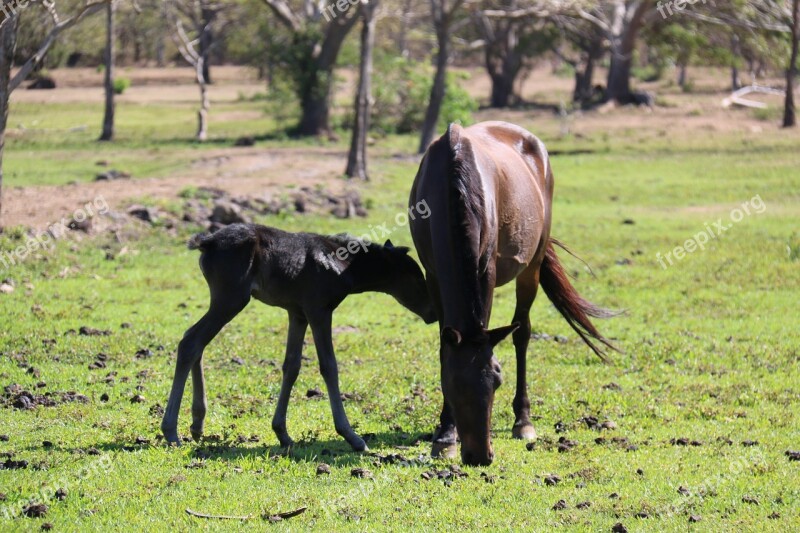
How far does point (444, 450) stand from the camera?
23.9 ft

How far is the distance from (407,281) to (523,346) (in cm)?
150

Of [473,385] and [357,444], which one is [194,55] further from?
[473,385]

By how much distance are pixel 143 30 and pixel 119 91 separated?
4205mm

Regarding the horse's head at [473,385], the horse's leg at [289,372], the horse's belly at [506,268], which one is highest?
the horse's belly at [506,268]

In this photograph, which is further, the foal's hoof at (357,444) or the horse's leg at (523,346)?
the horse's leg at (523,346)

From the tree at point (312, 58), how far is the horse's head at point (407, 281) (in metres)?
26.1

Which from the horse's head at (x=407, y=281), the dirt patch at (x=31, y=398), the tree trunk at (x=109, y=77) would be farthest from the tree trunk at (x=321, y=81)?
the horse's head at (x=407, y=281)

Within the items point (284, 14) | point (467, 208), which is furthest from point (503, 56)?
point (467, 208)

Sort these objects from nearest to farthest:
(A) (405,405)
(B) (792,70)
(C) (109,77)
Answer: (A) (405,405), (C) (109,77), (B) (792,70)
